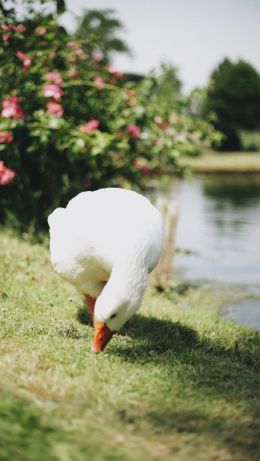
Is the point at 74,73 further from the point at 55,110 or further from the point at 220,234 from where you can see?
the point at 220,234

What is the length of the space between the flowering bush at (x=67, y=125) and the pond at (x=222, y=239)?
1692 mm

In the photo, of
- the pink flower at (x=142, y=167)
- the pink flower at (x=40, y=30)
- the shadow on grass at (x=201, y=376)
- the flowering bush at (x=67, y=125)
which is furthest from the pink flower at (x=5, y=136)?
the shadow on grass at (x=201, y=376)

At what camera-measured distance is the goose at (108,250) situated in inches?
140

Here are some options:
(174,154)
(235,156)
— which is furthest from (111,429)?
(235,156)

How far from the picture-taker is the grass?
2545 mm

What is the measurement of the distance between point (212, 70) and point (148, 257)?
54.4 m

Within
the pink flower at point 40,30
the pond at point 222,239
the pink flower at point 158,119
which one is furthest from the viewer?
the pink flower at point 158,119

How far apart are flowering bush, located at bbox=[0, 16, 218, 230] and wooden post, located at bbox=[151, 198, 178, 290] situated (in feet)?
4.22

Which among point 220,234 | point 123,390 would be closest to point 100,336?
point 123,390

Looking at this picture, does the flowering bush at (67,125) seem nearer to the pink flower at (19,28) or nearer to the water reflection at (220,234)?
the pink flower at (19,28)

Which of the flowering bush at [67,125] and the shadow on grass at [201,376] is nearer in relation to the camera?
the shadow on grass at [201,376]

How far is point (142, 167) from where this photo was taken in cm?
983

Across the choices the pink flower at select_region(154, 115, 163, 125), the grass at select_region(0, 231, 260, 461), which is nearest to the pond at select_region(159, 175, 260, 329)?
the pink flower at select_region(154, 115, 163, 125)

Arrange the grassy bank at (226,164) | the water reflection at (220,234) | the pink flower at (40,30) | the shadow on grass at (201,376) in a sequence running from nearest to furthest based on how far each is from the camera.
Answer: the shadow on grass at (201,376)
the pink flower at (40,30)
the water reflection at (220,234)
the grassy bank at (226,164)
